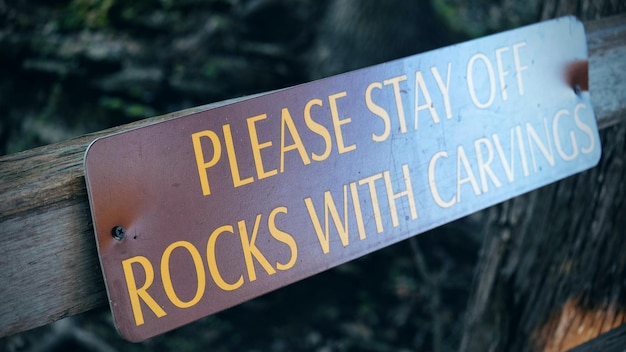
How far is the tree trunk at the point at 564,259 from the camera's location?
6.56 feet

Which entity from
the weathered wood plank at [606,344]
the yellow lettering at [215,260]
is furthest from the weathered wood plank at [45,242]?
the weathered wood plank at [606,344]

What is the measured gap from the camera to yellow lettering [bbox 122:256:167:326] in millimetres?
1068

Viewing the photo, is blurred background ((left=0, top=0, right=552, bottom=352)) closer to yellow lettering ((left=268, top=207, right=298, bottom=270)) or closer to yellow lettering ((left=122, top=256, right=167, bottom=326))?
yellow lettering ((left=268, top=207, right=298, bottom=270))

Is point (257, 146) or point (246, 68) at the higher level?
point (257, 146)

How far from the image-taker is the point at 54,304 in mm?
1062

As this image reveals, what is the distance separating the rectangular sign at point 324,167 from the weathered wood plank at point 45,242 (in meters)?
0.06

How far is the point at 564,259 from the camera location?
2.06 m

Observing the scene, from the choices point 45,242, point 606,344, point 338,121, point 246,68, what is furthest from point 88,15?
point 606,344

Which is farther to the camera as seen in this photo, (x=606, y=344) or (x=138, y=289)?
(x=606, y=344)

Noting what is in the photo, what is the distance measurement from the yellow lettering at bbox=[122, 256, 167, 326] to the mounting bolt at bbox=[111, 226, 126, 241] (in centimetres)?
4

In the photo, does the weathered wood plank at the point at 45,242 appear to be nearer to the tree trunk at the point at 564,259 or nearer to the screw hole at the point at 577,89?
the screw hole at the point at 577,89

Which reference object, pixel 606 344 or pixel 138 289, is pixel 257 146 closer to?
pixel 138 289

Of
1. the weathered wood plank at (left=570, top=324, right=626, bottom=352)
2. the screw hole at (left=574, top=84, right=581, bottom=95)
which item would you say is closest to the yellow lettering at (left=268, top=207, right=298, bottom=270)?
the screw hole at (left=574, top=84, right=581, bottom=95)

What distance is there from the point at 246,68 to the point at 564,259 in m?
2.86
